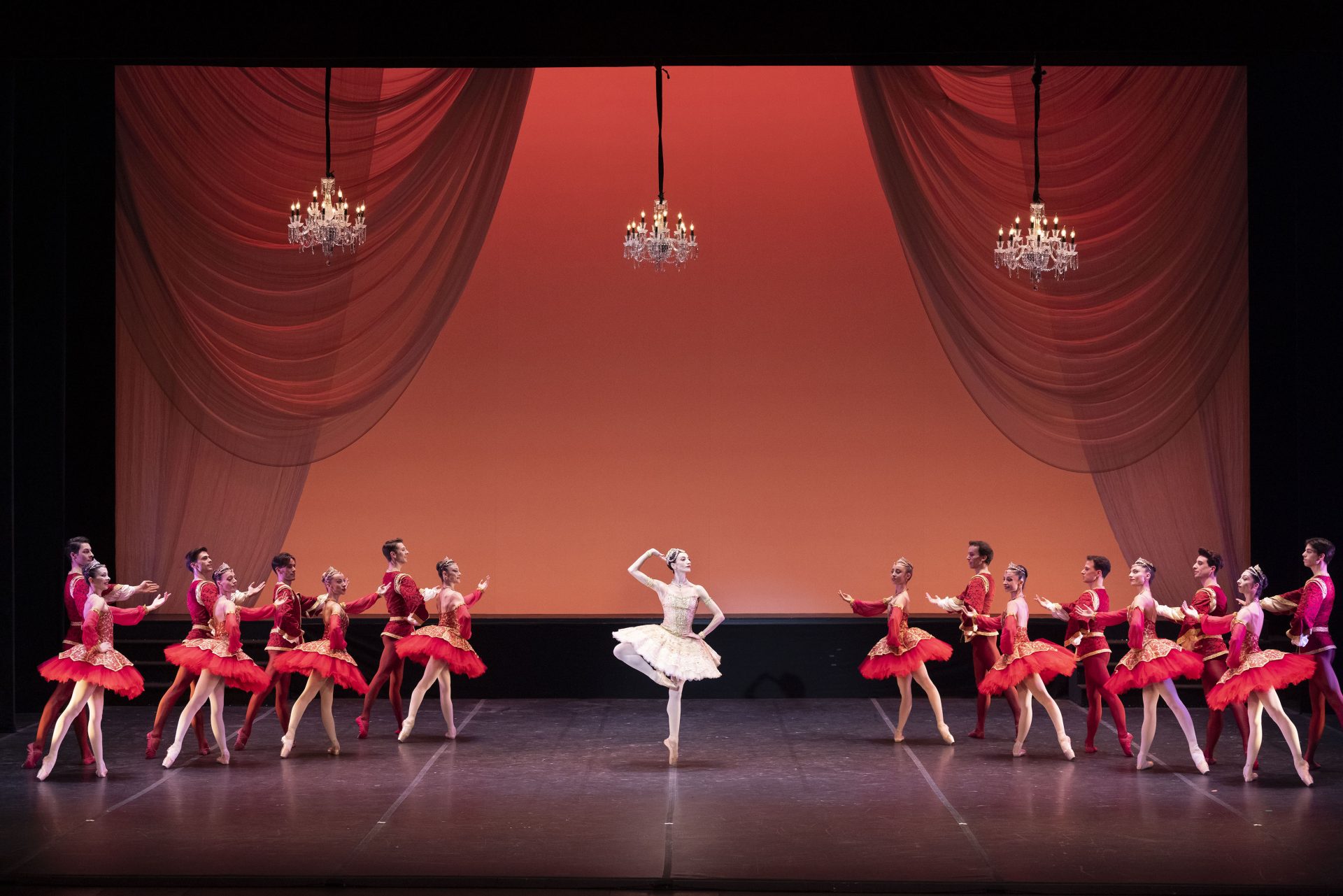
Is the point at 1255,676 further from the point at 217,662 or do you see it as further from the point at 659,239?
the point at 217,662

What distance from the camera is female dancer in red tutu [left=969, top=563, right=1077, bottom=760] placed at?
7.32 metres

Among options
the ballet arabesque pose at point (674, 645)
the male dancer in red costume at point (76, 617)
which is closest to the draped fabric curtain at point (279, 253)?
the male dancer in red costume at point (76, 617)

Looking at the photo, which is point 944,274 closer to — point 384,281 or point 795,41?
point 795,41

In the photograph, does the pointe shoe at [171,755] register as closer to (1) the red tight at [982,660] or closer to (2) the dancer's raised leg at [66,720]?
(2) the dancer's raised leg at [66,720]

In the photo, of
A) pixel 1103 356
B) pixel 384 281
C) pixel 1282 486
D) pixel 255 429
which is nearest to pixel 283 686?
pixel 255 429

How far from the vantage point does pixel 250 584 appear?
8492 mm

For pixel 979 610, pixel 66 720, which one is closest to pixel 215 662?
pixel 66 720

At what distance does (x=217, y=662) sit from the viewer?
7.07 meters

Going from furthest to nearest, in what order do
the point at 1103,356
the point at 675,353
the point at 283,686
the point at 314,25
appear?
the point at 675,353 < the point at 1103,356 < the point at 283,686 < the point at 314,25

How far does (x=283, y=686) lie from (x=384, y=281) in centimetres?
241

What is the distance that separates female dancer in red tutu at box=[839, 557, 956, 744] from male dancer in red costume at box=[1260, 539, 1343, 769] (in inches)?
68.9

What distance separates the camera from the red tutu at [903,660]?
7.66 metres

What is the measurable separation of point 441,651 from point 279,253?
8.53ft

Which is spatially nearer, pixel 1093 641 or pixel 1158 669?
pixel 1158 669
